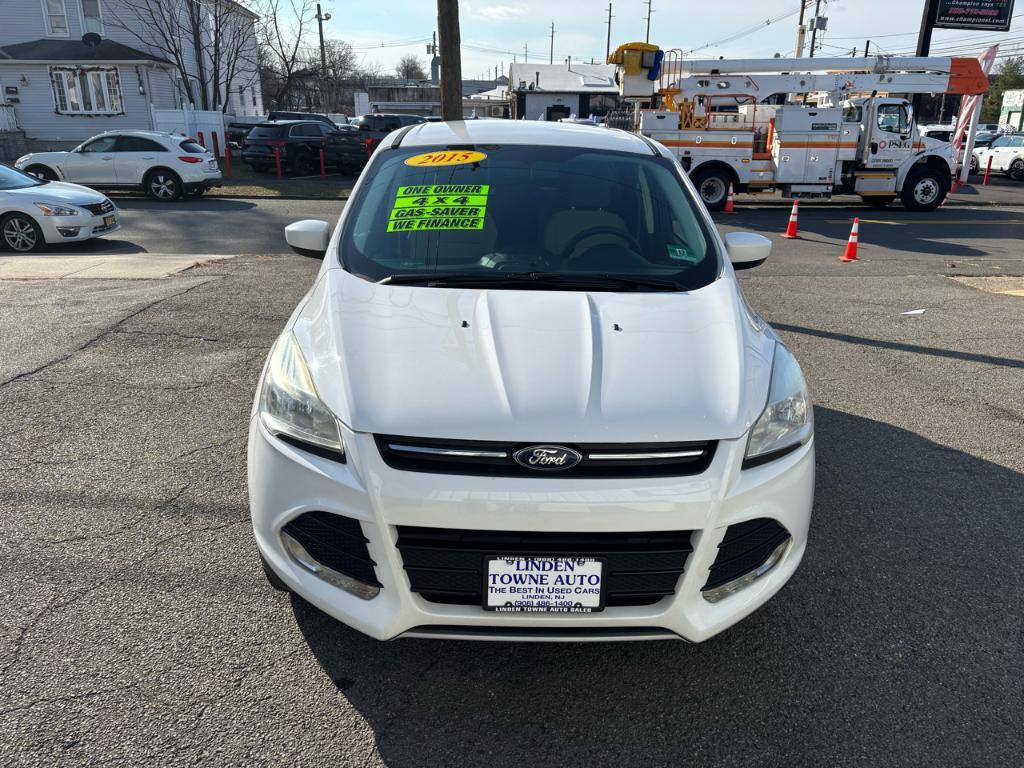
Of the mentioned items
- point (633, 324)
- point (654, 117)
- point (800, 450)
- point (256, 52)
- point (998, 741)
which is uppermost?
point (256, 52)

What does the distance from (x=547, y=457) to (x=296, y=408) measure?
0.85 meters

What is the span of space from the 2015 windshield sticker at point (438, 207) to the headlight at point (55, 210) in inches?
379

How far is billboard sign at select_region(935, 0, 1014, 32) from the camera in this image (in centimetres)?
2466

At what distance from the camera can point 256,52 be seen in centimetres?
4003

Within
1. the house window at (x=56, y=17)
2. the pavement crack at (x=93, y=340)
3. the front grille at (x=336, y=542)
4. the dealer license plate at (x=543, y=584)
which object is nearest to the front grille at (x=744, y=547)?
the dealer license plate at (x=543, y=584)

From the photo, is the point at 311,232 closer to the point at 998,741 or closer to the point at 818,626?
the point at 818,626

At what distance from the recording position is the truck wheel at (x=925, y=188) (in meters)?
17.1

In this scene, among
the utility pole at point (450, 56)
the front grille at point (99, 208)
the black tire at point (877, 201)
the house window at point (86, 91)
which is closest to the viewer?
the utility pole at point (450, 56)

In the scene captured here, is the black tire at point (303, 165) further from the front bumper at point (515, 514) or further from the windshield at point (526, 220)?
the front bumper at point (515, 514)

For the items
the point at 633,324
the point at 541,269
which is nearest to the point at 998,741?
the point at 633,324

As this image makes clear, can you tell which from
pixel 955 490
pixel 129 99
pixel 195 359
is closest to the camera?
pixel 955 490

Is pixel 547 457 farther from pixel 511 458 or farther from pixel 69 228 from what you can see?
pixel 69 228

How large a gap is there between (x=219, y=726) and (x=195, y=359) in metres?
3.96

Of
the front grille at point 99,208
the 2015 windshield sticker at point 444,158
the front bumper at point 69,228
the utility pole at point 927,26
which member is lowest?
the front bumper at point 69,228
